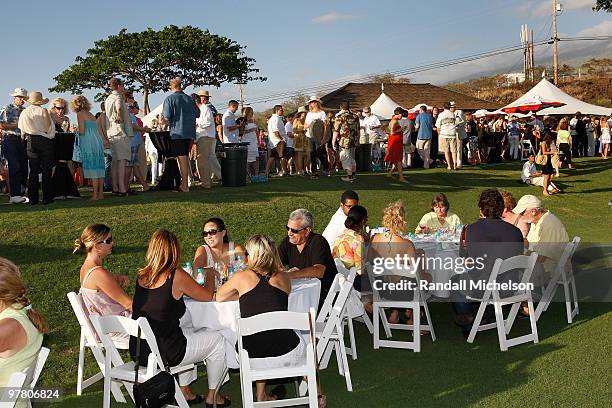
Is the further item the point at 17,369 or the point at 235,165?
the point at 235,165

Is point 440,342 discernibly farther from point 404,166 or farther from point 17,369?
point 404,166

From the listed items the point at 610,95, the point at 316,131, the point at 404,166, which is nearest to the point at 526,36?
the point at 610,95

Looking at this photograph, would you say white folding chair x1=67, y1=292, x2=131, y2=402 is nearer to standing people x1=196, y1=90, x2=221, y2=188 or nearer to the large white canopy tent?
standing people x1=196, y1=90, x2=221, y2=188

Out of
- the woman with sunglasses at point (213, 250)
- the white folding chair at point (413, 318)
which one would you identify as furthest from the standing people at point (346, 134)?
the woman with sunglasses at point (213, 250)

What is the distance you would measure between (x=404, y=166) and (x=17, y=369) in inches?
677

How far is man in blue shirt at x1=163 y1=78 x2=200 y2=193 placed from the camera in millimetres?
12102

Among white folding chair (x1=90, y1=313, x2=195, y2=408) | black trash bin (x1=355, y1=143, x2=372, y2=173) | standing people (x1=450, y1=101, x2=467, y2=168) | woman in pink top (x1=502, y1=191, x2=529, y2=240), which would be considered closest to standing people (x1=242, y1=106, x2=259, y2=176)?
black trash bin (x1=355, y1=143, x2=372, y2=173)

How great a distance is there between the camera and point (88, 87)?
43.2 meters

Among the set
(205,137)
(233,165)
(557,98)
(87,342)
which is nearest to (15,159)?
(205,137)

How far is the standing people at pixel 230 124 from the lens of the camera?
1460cm

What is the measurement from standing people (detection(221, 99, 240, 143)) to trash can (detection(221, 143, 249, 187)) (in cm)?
81

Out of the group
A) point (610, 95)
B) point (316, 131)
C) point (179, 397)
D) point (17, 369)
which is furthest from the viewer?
point (610, 95)

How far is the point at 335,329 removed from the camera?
5891 mm

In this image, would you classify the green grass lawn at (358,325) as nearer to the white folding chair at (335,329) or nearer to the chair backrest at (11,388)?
the white folding chair at (335,329)
